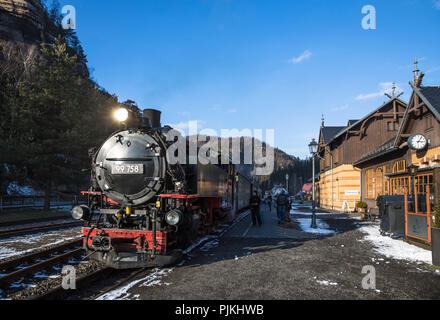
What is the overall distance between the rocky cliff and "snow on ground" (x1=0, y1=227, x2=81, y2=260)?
110ft

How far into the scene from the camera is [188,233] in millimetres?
5969

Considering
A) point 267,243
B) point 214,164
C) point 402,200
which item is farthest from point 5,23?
point 402,200

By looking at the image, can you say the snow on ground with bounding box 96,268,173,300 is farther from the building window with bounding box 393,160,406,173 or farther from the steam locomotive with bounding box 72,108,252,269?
the building window with bounding box 393,160,406,173

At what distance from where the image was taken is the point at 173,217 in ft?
16.1

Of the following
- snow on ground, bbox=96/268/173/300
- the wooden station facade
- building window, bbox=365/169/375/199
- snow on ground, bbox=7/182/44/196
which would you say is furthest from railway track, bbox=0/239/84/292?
snow on ground, bbox=7/182/44/196

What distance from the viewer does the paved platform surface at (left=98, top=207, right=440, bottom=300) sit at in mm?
3996

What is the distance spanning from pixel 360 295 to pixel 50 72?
18.8 meters

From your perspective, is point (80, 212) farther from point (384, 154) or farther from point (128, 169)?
point (384, 154)

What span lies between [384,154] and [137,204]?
561 inches

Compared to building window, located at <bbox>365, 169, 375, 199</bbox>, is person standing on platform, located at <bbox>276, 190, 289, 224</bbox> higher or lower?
lower

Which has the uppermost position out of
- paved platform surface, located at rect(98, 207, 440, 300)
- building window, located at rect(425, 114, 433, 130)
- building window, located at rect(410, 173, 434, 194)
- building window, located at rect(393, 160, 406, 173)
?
building window, located at rect(425, 114, 433, 130)

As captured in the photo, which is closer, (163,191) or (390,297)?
(390,297)

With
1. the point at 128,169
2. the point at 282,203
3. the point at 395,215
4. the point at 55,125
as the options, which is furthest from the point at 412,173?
the point at 55,125
